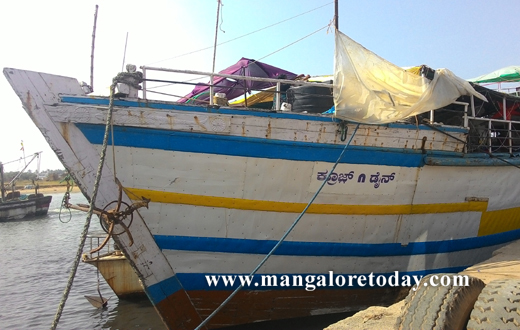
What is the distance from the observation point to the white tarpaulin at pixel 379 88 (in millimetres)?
5344

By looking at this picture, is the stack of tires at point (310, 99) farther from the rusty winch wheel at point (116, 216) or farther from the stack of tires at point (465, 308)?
the stack of tires at point (465, 308)

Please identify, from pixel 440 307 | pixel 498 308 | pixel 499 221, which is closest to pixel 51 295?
pixel 440 307

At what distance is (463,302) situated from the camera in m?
3.60

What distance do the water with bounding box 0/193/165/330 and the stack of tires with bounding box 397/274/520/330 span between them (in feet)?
17.7

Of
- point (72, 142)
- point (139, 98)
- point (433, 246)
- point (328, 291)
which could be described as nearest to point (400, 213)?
point (433, 246)

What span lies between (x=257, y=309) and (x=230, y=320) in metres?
0.42

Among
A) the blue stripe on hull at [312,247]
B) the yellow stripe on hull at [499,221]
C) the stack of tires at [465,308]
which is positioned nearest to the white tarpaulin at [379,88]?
the blue stripe on hull at [312,247]

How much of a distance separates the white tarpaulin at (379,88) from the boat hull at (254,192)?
11.1 inches

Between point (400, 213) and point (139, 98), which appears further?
point (400, 213)

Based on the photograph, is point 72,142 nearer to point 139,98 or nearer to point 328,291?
point 139,98

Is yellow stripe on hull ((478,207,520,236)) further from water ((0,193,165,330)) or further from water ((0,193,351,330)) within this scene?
water ((0,193,165,330))

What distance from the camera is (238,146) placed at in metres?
4.96

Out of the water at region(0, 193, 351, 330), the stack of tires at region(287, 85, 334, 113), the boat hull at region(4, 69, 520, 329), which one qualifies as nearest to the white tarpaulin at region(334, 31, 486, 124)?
the boat hull at region(4, 69, 520, 329)

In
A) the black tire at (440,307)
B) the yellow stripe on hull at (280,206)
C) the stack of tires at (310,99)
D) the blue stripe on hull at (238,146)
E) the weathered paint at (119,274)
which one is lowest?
the weathered paint at (119,274)
